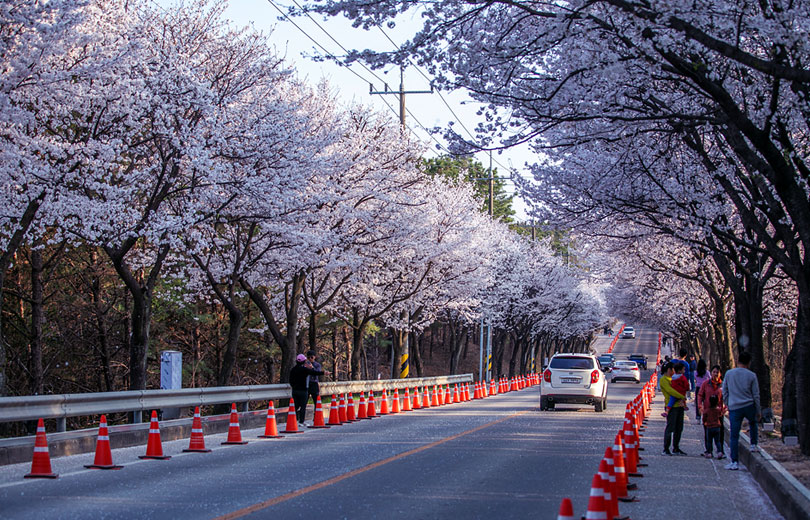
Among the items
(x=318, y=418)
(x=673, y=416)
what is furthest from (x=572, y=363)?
(x=673, y=416)

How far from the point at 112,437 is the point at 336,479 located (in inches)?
235

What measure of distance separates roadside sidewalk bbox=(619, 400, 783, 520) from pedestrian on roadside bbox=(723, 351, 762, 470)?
516 millimetres

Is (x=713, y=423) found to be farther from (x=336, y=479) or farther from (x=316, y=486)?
(x=316, y=486)

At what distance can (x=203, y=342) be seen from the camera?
44562 millimetres

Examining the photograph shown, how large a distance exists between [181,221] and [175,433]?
16.7 ft

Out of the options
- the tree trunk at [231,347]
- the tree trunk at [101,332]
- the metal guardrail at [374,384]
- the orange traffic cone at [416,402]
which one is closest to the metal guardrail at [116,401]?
the metal guardrail at [374,384]

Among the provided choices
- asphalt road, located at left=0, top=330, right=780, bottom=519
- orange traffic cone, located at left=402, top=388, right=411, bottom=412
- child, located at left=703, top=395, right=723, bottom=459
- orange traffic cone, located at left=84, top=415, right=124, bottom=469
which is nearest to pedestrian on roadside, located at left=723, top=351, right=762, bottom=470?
child, located at left=703, top=395, right=723, bottom=459

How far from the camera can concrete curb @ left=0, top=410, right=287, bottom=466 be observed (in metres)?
14.0

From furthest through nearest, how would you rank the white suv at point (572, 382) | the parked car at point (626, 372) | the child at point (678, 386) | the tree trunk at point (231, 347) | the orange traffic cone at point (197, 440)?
1. the parked car at point (626, 372)
2. the white suv at point (572, 382)
3. the tree trunk at point (231, 347)
4. the child at point (678, 386)
5. the orange traffic cone at point (197, 440)

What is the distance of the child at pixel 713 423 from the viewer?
1580 cm

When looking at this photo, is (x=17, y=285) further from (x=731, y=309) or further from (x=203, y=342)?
(x=731, y=309)

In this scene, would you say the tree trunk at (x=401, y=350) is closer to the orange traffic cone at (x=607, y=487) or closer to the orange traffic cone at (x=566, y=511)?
the orange traffic cone at (x=607, y=487)

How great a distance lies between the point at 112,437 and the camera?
16.2 metres

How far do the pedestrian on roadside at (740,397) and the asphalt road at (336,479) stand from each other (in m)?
2.22
